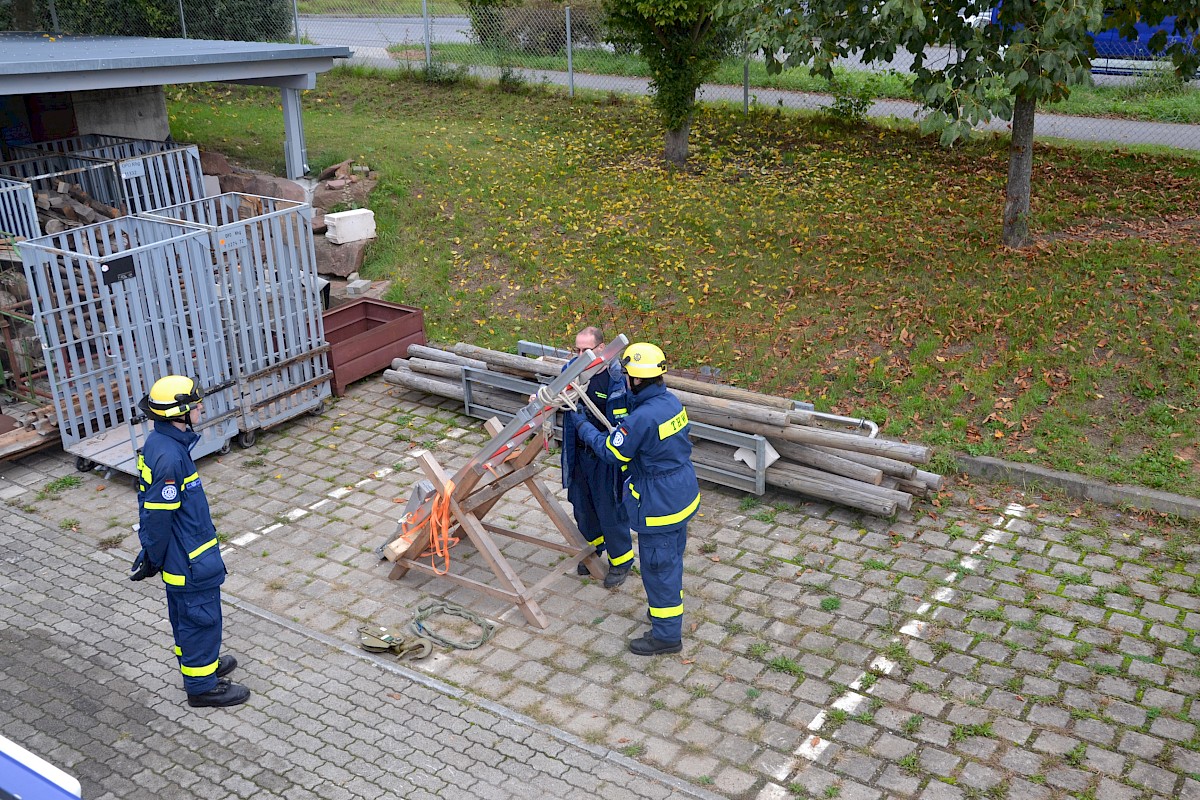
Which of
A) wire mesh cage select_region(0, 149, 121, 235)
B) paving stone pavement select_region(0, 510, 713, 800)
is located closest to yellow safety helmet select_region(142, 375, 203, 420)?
paving stone pavement select_region(0, 510, 713, 800)

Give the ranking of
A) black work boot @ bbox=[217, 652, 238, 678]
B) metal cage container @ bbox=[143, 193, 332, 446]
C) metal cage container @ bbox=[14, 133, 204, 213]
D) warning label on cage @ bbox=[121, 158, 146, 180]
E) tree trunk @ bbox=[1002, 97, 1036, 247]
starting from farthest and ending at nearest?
metal cage container @ bbox=[14, 133, 204, 213]
warning label on cage @ bbox=[121, 158, 146, 180]
tree trunk @ bbox=[1002, 97, 1036, 247]
metal cage container @ bbox=[143, 193, 332, 446]
black work boot @ bbox=[217, 652, 238, 678]

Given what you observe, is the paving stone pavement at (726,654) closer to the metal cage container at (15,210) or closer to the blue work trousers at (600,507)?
the blue work trousers at (600,507)

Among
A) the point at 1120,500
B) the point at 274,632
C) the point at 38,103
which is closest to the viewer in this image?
the point at 274,632

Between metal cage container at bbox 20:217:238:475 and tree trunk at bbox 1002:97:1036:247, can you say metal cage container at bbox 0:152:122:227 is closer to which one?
metal cage container at bbox 20:217:238:475

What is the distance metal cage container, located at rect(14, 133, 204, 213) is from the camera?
490 inches

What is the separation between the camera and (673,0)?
44.7 feet

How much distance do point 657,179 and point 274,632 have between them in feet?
31.0

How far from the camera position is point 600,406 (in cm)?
722

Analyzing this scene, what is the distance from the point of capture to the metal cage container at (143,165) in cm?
1244

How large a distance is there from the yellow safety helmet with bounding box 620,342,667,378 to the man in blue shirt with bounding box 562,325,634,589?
16.0 inches

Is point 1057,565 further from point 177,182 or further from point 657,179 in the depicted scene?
point 177,182

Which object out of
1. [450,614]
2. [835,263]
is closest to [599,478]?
[450,614]

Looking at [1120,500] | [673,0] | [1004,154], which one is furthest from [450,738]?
[1004,154]

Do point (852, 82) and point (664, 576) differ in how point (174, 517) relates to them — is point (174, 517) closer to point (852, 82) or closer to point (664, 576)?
point (664, 576)
